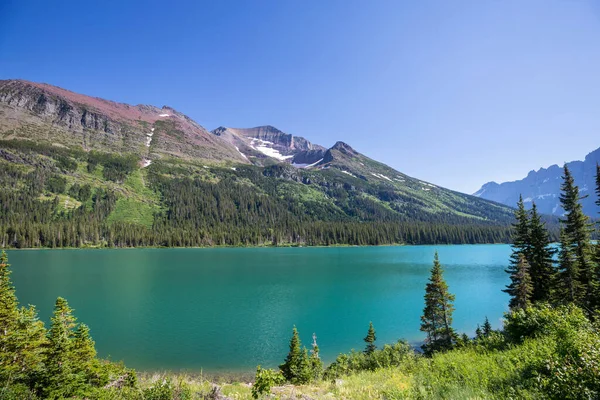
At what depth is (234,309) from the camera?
44.3 m

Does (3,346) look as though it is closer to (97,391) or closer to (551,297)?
(97,391)

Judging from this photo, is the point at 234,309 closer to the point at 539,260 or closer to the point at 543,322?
the point at 543,322

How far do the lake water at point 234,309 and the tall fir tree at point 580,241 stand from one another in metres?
13.4

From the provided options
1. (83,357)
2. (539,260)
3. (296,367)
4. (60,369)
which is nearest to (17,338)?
(83,357)

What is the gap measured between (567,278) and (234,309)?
138ft

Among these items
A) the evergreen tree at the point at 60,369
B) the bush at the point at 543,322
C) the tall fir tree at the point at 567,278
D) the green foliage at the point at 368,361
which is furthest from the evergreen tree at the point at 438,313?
the evergreen tree at the point at 60,369

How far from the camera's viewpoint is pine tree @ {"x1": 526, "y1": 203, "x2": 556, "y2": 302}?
33656 millimetres

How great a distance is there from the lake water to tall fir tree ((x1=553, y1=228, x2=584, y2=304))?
36.3 ft

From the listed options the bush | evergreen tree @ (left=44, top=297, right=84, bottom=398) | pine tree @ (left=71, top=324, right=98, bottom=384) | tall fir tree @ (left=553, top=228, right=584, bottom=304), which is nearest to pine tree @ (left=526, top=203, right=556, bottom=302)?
tall fir tree @ (left=553, top=228, right=584, bottom=304)

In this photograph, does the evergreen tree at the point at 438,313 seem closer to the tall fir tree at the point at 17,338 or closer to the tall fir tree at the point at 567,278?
the tall fir tree at the point at 567,278

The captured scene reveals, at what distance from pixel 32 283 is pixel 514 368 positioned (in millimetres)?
78135

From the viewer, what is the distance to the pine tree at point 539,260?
33.7 metres

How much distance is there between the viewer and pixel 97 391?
1062 cm

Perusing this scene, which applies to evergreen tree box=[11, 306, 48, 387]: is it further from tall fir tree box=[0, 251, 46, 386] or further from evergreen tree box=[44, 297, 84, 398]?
evergreen tree box=[44, 297, 84, 398]
